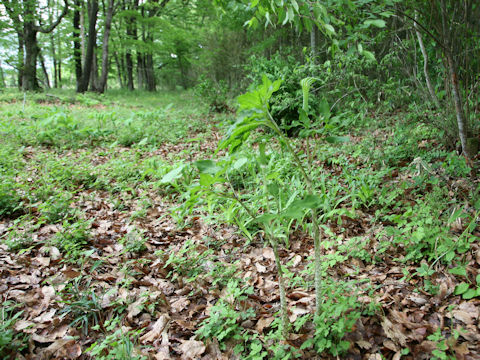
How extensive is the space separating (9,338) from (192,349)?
3.10 ft

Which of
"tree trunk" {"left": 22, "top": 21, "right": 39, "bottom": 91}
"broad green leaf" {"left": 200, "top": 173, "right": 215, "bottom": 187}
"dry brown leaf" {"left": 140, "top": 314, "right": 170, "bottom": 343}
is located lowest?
"dry brown leaf" {"left": 140, "top": 314, "right": 170, "bottom": 343}

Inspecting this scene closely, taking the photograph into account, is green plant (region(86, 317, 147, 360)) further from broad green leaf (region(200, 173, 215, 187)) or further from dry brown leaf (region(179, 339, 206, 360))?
broad green leaf (region(200, 173, 215, 187))

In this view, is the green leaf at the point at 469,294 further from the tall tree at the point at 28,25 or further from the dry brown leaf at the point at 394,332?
the tall tree at the point at 28,25

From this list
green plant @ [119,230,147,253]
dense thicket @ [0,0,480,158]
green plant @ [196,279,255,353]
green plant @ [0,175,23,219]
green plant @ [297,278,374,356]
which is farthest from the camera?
green plant @ [0,175,23,219]

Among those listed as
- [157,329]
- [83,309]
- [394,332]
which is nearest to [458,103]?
[394,332]

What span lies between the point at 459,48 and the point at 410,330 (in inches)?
109

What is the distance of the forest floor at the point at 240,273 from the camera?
146 cm

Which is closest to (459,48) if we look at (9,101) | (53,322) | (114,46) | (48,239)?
(53,322)

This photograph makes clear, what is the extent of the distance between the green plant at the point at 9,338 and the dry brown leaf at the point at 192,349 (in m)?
0.86

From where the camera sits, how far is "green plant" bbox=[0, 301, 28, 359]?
149 centimetres

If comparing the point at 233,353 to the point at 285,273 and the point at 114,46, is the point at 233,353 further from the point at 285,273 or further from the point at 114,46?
the point at 114,46

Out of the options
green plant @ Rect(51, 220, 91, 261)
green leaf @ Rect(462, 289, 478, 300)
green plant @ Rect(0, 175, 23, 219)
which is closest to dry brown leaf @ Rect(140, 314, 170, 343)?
green plant @ Rect(51, 220, 91, 261)

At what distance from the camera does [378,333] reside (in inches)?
56.5

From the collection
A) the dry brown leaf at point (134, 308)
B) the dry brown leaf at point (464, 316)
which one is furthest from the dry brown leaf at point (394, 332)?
the dry brown leaf at point (134, 308)
